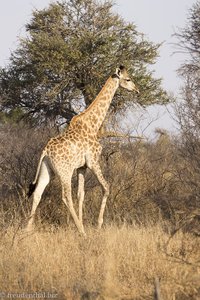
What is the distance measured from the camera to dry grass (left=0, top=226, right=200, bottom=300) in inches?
222

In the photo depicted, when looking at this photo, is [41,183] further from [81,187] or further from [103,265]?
[103,265]

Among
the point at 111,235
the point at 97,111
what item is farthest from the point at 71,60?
the point at 111,235

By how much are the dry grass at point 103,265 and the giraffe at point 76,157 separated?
0.96 meters

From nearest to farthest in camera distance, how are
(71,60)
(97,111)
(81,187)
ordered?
(81,187)
(97,111)
(71,60)

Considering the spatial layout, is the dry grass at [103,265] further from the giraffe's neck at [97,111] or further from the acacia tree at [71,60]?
the acacia tree at [71,60]

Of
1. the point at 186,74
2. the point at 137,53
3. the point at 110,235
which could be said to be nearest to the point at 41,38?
the point at 137,53

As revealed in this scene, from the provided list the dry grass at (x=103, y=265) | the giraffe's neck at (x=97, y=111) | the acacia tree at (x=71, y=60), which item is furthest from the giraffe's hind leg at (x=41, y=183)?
the acacia tree at (x=71, y=60)

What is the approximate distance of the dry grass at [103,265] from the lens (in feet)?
18.5

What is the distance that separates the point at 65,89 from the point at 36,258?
29.8ft

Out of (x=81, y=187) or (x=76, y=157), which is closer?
(x=76, y=157)

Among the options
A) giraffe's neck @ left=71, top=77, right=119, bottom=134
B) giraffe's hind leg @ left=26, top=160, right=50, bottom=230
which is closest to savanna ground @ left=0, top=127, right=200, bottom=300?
giraffe's hind leg @ left=26, top=160, right=50, bottom=230

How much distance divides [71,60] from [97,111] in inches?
217

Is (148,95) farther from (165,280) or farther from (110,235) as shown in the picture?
(165,280)

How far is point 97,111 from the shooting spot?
10031 millimetres
